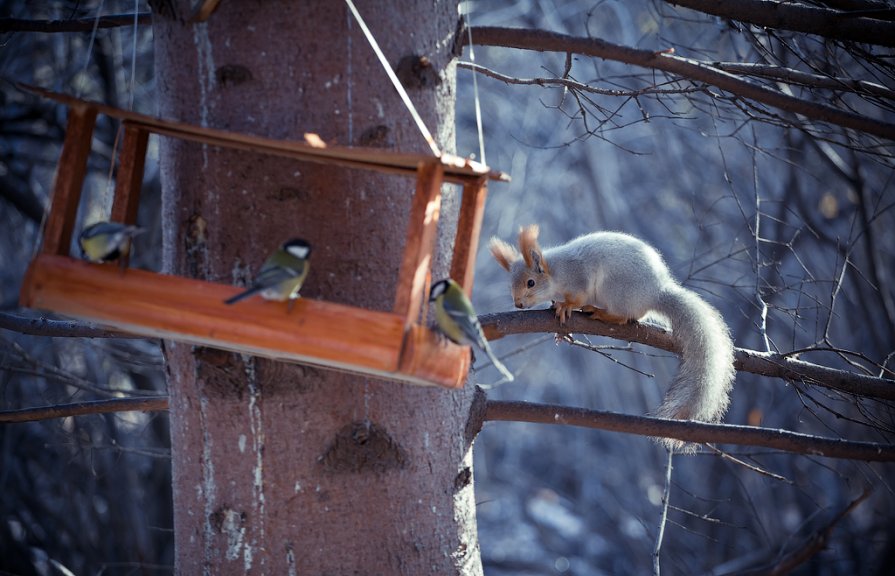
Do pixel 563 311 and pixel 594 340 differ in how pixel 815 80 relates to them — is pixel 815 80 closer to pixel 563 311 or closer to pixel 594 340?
pixel 563 311

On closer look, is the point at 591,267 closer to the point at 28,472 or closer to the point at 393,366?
the point at 393,366

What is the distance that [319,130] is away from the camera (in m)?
1.75

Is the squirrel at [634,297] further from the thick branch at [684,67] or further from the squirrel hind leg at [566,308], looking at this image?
the thick branch at [684,67]

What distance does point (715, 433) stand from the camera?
221 cm

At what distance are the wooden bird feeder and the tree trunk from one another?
0.16m

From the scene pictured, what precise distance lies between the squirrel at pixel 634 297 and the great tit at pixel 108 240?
134 cm

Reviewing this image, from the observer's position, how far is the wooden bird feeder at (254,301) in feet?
4.60

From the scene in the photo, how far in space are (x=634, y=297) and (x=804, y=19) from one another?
1241 millimetres

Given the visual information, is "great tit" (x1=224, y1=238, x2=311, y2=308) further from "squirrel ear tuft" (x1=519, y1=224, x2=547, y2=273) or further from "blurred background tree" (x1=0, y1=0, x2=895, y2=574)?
"blurred background tree" (x1=0, y1=0, x2=895, y2=574)

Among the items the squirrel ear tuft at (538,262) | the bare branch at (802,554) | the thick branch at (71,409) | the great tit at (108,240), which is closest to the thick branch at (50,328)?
the thick branch at (71,409)

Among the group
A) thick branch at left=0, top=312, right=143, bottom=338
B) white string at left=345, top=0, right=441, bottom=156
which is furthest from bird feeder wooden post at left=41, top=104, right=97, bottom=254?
thick branch at left=0, top=312, right=143, bottom=338

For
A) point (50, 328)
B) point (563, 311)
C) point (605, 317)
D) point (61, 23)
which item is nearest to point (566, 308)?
point (563, 311)

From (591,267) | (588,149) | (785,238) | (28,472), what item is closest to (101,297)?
(591,267)

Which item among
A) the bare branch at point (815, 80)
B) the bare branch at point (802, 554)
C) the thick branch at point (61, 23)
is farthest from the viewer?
the bare branch at point (802, 554)
